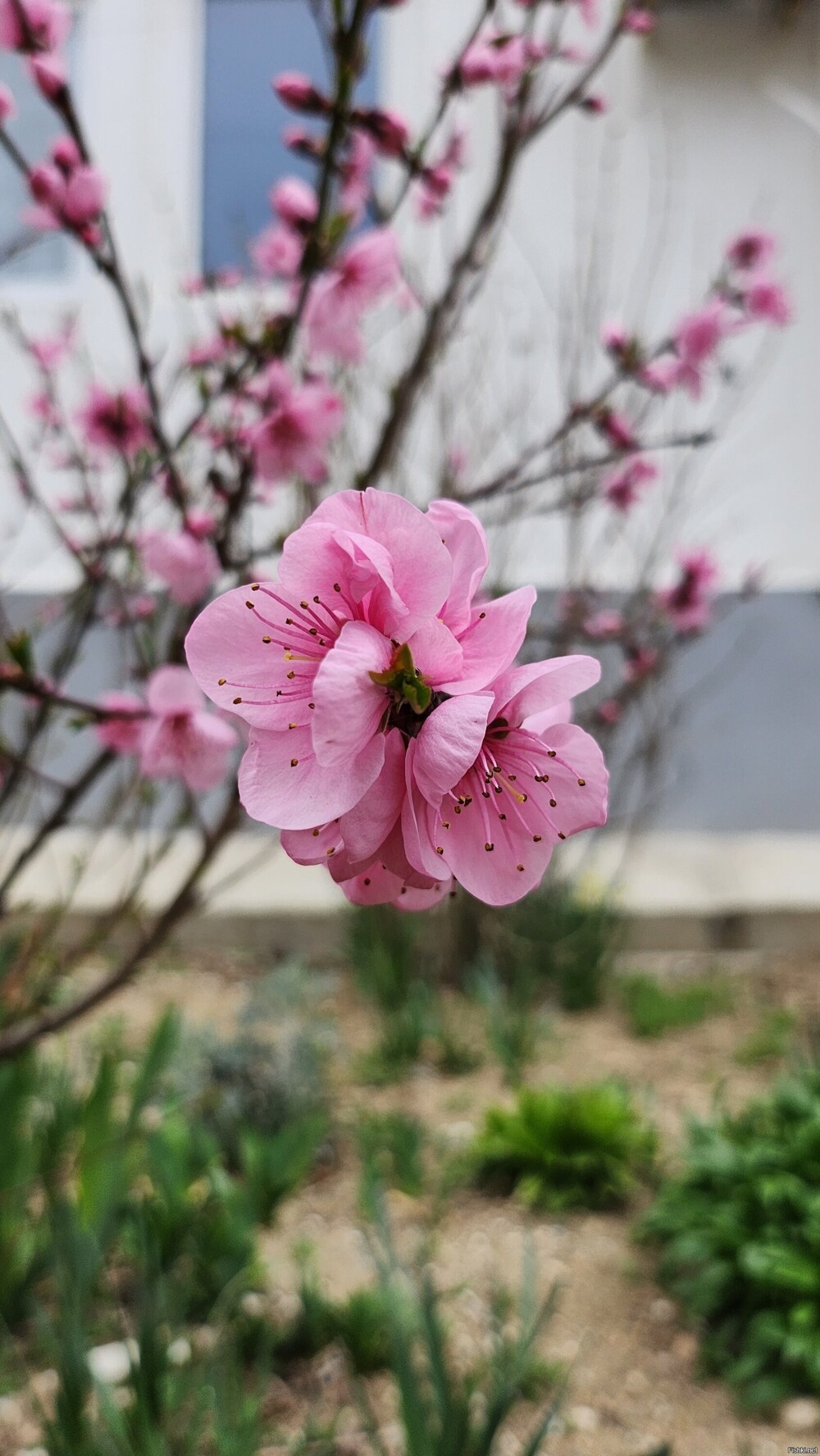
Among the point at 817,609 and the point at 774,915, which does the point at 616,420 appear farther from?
the point at 817,609

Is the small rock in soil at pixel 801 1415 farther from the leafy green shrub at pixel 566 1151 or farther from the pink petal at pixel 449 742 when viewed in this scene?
the pink petal at pixel 449 742

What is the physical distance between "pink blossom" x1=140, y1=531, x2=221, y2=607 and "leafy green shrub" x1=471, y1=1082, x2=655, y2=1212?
1536 millimetres

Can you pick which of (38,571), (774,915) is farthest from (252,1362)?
(38,571)

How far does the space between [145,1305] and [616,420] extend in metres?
1.58

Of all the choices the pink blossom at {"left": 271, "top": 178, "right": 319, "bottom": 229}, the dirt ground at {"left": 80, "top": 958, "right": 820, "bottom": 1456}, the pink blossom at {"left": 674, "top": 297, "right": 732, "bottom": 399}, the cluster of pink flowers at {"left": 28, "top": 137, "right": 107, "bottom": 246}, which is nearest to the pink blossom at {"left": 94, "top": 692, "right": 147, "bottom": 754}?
the cluster of pink flowers at {"left": 28, "top": 137, "right": 107, "bottom": 246}

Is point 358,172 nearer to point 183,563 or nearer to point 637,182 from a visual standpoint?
point 183,563

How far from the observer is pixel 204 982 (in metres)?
3.65

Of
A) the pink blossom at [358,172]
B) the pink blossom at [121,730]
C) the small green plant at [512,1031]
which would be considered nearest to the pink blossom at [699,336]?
the pink blossom at [358,172]

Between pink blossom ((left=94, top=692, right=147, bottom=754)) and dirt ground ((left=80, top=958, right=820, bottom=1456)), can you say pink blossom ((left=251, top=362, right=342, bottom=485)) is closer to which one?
pink blossom ((left=94, top=692, right=147, bottom=754))

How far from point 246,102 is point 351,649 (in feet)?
16.3

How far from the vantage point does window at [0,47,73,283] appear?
14.1 ft

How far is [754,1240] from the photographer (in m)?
1.72

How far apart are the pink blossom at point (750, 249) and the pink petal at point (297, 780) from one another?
79.8 inches

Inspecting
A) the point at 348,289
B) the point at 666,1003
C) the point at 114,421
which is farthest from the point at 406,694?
the point at 666,1003
